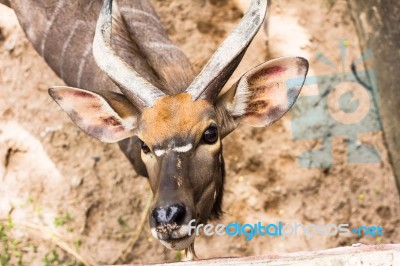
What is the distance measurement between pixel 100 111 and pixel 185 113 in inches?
30.2

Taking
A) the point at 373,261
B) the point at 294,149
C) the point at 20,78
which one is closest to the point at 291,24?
the point at 294,149

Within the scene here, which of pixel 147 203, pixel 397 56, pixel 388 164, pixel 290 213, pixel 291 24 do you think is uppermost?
pixel 397 56

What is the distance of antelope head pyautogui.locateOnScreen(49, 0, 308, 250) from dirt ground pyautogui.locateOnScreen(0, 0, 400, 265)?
5.68 feet

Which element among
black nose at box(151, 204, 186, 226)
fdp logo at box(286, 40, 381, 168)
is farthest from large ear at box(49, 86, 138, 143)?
fdp logo at box(286, 40, 381, 168)

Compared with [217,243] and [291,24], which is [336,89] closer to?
[291,24]

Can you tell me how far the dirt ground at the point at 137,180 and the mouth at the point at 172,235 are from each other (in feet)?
7.17

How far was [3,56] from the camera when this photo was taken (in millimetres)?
6617

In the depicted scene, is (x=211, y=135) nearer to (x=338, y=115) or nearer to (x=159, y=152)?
(x=159, y=152)

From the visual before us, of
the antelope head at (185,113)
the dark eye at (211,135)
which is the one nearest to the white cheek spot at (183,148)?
the antelope head at (185,113)

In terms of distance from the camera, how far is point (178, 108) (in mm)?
4020

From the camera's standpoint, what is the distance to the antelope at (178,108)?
3793mm

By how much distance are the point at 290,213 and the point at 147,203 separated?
1301mm

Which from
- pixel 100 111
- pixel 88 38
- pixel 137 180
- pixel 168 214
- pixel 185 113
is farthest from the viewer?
pixel 137 180

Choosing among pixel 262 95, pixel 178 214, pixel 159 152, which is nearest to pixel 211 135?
pixel 159 152
